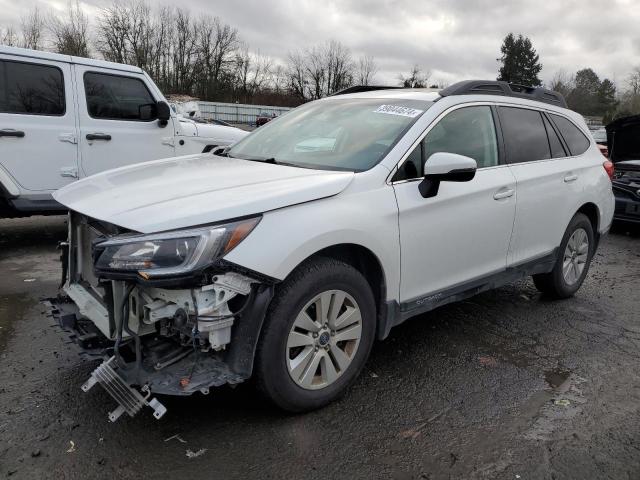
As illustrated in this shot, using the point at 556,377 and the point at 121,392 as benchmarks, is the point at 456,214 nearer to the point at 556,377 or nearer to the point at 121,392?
the point at 556,377

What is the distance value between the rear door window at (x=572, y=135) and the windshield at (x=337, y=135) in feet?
5.97

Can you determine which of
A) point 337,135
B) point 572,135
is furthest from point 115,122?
point 572,135

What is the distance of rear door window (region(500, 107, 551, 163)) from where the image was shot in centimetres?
402

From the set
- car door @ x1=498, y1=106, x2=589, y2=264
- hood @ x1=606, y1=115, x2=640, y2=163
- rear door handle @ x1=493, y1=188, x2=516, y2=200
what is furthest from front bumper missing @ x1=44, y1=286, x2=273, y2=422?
hood @ x1=606, y1=115, x2=640, y2=163

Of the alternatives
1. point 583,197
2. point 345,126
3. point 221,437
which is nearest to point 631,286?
point 583,197

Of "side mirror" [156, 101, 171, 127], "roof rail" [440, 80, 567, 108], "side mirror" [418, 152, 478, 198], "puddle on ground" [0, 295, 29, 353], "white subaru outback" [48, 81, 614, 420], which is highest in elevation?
"roof rail" [440, 80, 567, 108]

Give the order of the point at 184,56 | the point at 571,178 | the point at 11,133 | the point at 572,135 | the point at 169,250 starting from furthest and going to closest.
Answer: the point at 184,56 < the point at 11,133 < the point at 572,135 < the point at 571,178 < the point at 169,250

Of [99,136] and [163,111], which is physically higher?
[163,111]

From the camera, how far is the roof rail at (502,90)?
3734 mm

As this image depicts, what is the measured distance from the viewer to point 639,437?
2.80 meters

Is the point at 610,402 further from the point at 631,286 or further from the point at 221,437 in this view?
the point at 631,286

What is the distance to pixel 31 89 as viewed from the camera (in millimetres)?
5770

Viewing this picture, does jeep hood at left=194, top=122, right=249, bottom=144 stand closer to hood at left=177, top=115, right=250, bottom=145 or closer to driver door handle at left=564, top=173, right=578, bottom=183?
hood at left=177, top=115, right=250, bottom=145

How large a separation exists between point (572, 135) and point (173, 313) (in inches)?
157
